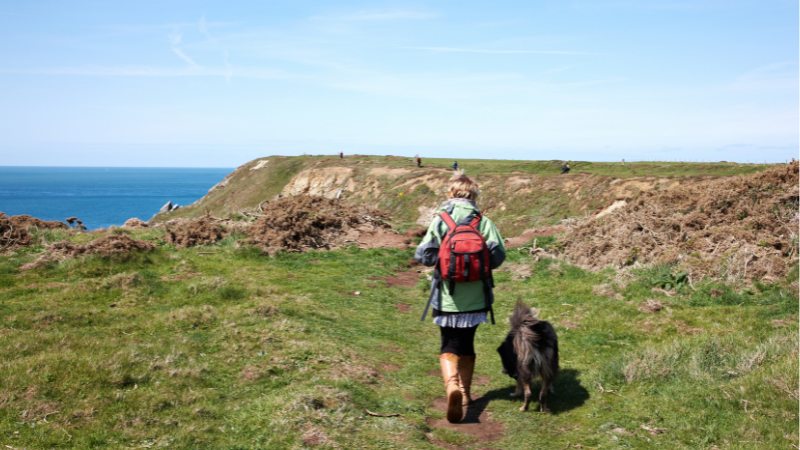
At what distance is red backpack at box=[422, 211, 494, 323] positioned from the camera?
5305 millimetres

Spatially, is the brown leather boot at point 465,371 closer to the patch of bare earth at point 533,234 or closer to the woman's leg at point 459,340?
the woman's leg at point 459,340

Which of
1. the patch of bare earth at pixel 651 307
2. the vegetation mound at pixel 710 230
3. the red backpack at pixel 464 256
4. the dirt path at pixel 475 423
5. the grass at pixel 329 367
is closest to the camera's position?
the grass at pixel 329 367

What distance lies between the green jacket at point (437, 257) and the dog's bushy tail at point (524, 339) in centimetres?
71

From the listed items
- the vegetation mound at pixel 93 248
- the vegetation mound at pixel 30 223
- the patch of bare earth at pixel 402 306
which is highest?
the vegetation mound at pixel 30 223

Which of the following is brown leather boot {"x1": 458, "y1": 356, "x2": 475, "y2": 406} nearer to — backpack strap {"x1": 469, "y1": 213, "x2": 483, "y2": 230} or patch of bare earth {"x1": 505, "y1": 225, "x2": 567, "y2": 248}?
backpack strap {"x1": 469, "y1": 213, "x2": 483, "y2": 230}

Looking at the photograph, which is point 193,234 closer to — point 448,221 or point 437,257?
point 437,257

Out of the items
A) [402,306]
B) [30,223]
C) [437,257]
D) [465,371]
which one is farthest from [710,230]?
[30,223]

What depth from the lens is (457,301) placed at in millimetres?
5555

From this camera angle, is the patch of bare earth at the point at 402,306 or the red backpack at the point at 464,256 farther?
the patch of bare earth at the point at 402,306

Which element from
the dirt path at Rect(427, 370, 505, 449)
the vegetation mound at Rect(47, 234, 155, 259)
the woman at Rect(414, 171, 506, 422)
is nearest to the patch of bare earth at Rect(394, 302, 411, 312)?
the dirt path at Rect(427, 370, 505, 449)

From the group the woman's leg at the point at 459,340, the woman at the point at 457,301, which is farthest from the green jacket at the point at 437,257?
the woman's leg at the point at 459,340

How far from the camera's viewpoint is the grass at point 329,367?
4859 millimetres

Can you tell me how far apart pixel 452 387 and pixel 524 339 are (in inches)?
43.4

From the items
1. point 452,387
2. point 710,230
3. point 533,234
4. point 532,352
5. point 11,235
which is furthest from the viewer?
point 533,234
